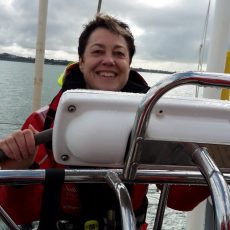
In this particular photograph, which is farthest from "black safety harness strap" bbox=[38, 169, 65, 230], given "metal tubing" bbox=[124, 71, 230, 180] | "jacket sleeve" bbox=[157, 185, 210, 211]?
"jacket sleeve" bbox=[157, 185, 210, 211]

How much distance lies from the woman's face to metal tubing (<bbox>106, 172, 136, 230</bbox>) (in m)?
0.87

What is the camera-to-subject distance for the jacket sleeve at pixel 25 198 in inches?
58.9

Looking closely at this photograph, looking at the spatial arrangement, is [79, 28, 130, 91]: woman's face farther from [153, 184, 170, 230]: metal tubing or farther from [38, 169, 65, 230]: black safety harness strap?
[38, 169, 65, 230]: black safety harness strap

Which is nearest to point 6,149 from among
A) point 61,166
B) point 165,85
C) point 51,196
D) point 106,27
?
point 51,196

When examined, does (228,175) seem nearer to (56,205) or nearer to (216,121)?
(216,121)

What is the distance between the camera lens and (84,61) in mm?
1858

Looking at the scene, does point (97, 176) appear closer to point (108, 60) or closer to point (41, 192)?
point (41, 192)

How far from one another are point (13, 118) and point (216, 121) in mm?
10740

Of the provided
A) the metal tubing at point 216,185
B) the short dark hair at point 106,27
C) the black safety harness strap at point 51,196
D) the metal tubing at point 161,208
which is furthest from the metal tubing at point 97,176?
the short dark hair at point 106,27

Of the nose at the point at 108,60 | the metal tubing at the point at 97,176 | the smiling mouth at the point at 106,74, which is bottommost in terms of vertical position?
the metal tubing at the point at 97,176

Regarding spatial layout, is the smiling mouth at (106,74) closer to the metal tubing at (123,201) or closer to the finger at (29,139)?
the finger at (29,139)

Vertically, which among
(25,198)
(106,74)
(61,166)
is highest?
(106,74)

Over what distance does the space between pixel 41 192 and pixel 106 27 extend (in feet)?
2.56

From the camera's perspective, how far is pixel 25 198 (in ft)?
5.08
